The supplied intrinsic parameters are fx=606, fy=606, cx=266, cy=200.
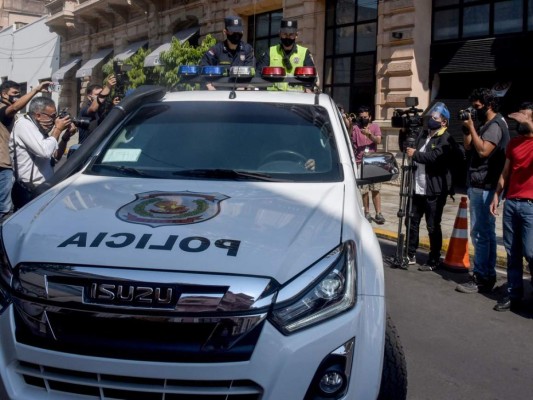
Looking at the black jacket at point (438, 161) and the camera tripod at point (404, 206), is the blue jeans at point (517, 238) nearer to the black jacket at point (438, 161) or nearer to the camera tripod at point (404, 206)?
the black jacket at point (438, 161)

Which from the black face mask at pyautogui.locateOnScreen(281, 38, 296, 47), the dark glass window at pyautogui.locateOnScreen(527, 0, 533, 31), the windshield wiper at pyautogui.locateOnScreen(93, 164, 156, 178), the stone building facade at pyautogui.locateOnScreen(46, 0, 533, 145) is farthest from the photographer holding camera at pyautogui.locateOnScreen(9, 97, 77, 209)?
the dark glass window at pyautogui.locateOnScreen(527, 0, 533, 31)

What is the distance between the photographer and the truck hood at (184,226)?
2262 millimetres

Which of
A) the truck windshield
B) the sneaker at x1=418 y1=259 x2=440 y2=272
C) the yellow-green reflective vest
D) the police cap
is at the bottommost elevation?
the sneaker at x1=418 y1=259 x2=440 y2=272

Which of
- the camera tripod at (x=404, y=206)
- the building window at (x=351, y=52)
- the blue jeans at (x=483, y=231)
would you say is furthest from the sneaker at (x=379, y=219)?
the building window at (x=351, y=52)

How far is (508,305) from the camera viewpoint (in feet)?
17.8

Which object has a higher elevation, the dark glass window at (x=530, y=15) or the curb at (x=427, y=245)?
the dark glass window at (x=530, y=15)

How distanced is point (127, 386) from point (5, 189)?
14.5ft

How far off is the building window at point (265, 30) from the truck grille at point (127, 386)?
1744 centimetres

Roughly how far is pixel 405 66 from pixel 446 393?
469 inches

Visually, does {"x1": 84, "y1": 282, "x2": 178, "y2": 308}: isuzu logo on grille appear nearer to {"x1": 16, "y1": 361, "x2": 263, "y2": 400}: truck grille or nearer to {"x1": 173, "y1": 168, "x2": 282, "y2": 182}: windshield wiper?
{"x1": 16, "y1": 361, "x2": 263, "y2": 400}: truck grille

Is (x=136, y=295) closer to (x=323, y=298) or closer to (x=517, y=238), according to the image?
(x=323, y=298)

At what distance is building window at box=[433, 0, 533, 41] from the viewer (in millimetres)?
12984

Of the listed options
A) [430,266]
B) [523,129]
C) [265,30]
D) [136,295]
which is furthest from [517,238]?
[265,30]

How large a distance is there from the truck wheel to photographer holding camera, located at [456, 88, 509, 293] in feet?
11.0
